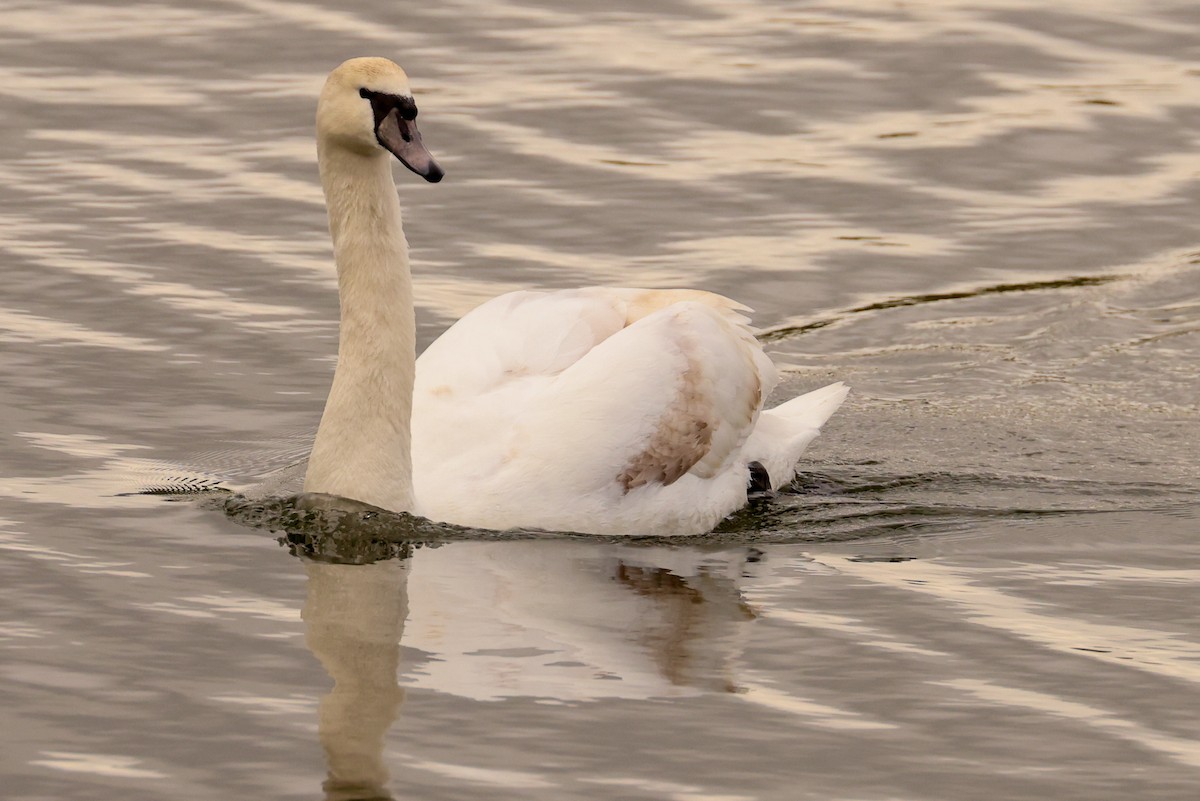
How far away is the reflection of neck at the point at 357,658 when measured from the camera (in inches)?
299

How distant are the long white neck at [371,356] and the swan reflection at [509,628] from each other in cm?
40

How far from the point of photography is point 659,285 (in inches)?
554

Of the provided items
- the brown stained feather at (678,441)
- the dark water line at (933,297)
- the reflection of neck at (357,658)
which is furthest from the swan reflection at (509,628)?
the dark water line at (933,297)

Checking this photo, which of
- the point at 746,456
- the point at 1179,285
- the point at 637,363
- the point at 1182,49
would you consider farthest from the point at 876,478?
the point at 1182,49

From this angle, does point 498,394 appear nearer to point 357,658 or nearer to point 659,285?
point 357,658

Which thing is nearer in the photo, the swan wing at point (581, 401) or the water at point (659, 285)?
the water at point (659, 285)

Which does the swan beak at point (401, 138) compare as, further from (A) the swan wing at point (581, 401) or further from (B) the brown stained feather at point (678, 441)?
(B) the brown stained feather at point (678, 441)

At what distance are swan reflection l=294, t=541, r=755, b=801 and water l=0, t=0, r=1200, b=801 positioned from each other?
25 millimetres

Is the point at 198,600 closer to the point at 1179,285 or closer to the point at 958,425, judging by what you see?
the point at 958,425

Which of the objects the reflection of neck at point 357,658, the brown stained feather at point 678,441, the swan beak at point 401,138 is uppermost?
the swan beak at point 401,138

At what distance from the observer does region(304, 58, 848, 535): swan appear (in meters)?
9.89

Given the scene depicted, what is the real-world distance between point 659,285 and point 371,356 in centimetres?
418

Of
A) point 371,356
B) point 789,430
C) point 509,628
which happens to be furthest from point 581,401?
point 789,430

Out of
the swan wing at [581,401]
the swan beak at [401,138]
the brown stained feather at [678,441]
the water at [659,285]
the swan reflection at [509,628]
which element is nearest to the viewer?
the water at [659,285]
